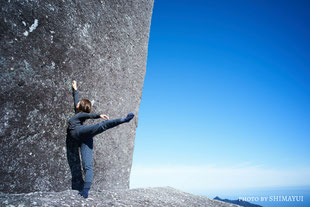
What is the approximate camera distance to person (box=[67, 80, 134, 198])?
8.36 feet

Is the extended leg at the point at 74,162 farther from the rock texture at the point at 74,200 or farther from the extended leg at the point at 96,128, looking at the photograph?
the extended leg at the point at 96,128

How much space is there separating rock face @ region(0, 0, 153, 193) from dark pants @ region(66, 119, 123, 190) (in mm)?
91

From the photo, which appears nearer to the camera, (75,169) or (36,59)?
(36,59)

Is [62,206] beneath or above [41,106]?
beneath

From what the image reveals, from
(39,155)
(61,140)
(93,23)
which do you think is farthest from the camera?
(93,23)

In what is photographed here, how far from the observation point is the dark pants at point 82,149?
101 inches

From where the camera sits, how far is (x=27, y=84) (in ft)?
7.95

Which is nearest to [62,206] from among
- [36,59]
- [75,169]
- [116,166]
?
[75,169]

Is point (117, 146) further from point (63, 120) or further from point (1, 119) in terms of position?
point (1, 119)

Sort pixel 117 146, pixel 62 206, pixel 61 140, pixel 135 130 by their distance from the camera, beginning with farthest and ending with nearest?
pixel 135 130
pixel 117 146
pixel 61 140
pixel 62 206

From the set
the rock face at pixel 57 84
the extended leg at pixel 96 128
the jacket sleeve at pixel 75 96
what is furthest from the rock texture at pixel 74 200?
the jacket sleeve at pixel 75 96

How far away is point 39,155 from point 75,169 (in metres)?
0.59

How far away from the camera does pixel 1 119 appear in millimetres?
2191

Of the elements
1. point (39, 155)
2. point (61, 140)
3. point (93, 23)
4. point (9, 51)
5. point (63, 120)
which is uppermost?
point (93, 23)
